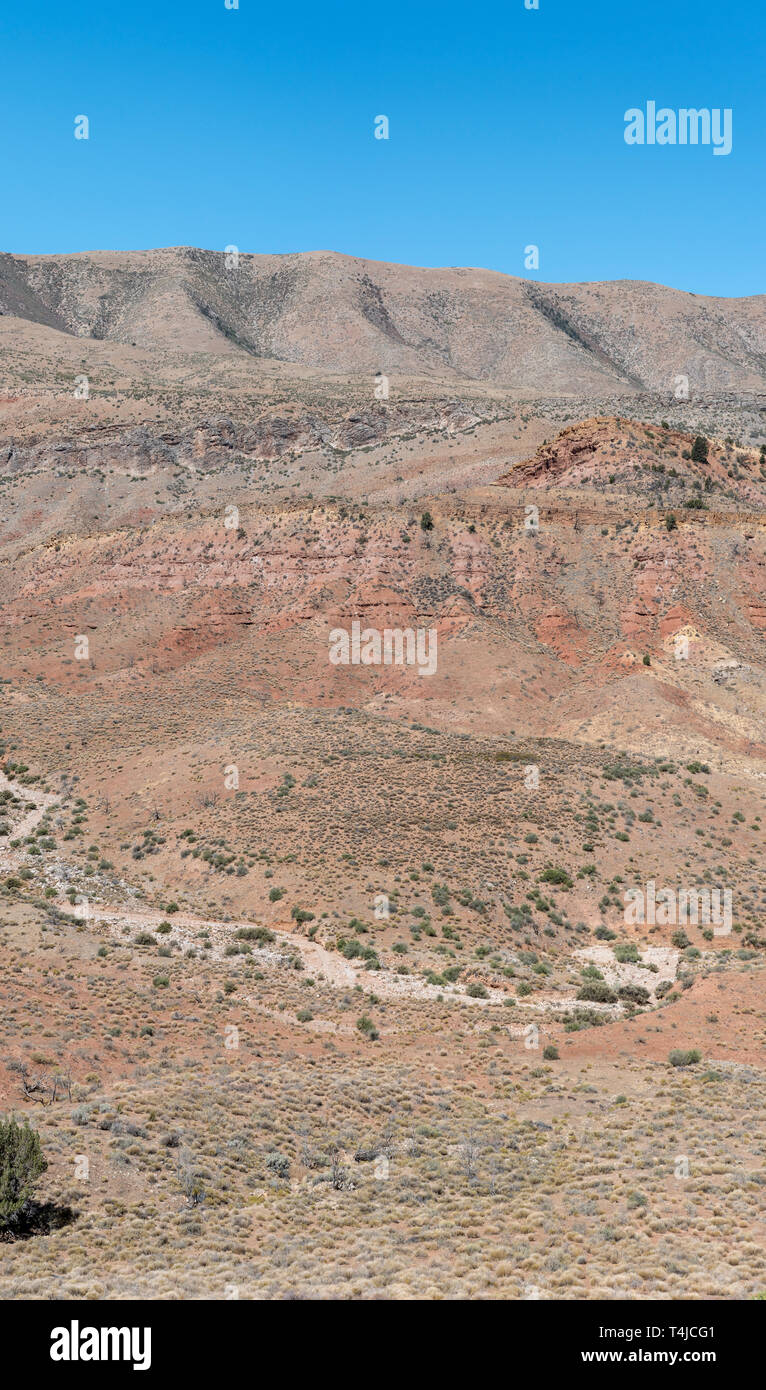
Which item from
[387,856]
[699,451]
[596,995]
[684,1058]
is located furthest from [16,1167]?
[699,451]

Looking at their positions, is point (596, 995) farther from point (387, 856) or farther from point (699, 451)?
point (699, 451)

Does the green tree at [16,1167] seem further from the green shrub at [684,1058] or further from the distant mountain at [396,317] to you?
the distant mountain at [396,317]

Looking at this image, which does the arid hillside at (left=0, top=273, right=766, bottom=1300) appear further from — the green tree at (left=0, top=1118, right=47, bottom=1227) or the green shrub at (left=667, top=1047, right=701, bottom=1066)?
the green tree at (left=0, top=1118, right=47, bottom=1227)

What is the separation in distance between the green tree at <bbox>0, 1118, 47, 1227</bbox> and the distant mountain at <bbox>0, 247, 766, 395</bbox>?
12871cm

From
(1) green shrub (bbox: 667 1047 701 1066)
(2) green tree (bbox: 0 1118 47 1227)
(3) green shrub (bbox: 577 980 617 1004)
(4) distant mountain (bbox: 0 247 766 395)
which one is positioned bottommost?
(3) green shrub (bbox: 577 980 617 1004)

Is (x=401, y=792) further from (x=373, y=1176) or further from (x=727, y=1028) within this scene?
(x=373, y=1176)

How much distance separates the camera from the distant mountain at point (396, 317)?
137500mm

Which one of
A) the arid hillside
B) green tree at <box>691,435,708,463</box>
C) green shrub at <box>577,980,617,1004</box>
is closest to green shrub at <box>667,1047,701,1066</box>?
the arid hillside

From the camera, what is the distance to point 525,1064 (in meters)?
17.8

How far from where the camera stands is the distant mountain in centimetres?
13750

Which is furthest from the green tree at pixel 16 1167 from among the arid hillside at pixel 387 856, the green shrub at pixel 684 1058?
the green shrub at pixel 684 1058

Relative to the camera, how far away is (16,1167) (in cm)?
1067

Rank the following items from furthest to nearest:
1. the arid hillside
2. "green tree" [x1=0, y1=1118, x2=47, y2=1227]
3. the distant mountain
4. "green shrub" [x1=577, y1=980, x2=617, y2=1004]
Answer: the distant mountain < "green shrub" [x1=577, y1=980, x2=617, y2=1004] < the arid hillside < "green tree" [x1=0, y1=1118, x2=47, y2=1227]
